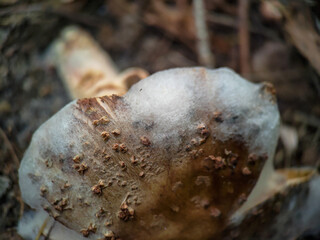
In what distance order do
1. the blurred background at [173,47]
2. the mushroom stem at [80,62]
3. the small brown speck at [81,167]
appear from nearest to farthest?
the small brown speck at [81,167] → the blurred background at [173,47] → the mushroom stem at [80,62]

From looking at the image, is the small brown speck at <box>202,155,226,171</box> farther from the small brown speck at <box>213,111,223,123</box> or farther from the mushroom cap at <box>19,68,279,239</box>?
the small brown speck at <box>213,111,223,123</box>

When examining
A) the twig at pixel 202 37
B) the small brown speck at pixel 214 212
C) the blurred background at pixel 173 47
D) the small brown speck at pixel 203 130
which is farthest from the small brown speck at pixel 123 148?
the twig at pixel 202 37

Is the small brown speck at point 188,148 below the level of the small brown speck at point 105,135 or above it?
below

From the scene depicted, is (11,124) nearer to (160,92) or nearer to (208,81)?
(160,92)

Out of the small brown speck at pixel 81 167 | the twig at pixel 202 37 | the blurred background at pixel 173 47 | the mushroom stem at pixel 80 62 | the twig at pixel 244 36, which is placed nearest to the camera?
the small brown speck at pixel 81 167

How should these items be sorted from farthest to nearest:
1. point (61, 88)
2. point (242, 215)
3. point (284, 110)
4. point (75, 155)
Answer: point (284, 110)
point (61, 88)
point (242, 215)
point (75, 155)

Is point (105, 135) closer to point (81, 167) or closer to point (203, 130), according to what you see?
point (81, 167)

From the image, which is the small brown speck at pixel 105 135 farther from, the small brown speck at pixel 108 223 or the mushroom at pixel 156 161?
the small brown speck at pixel 108 223

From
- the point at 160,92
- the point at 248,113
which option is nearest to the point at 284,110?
the point at 248,113
